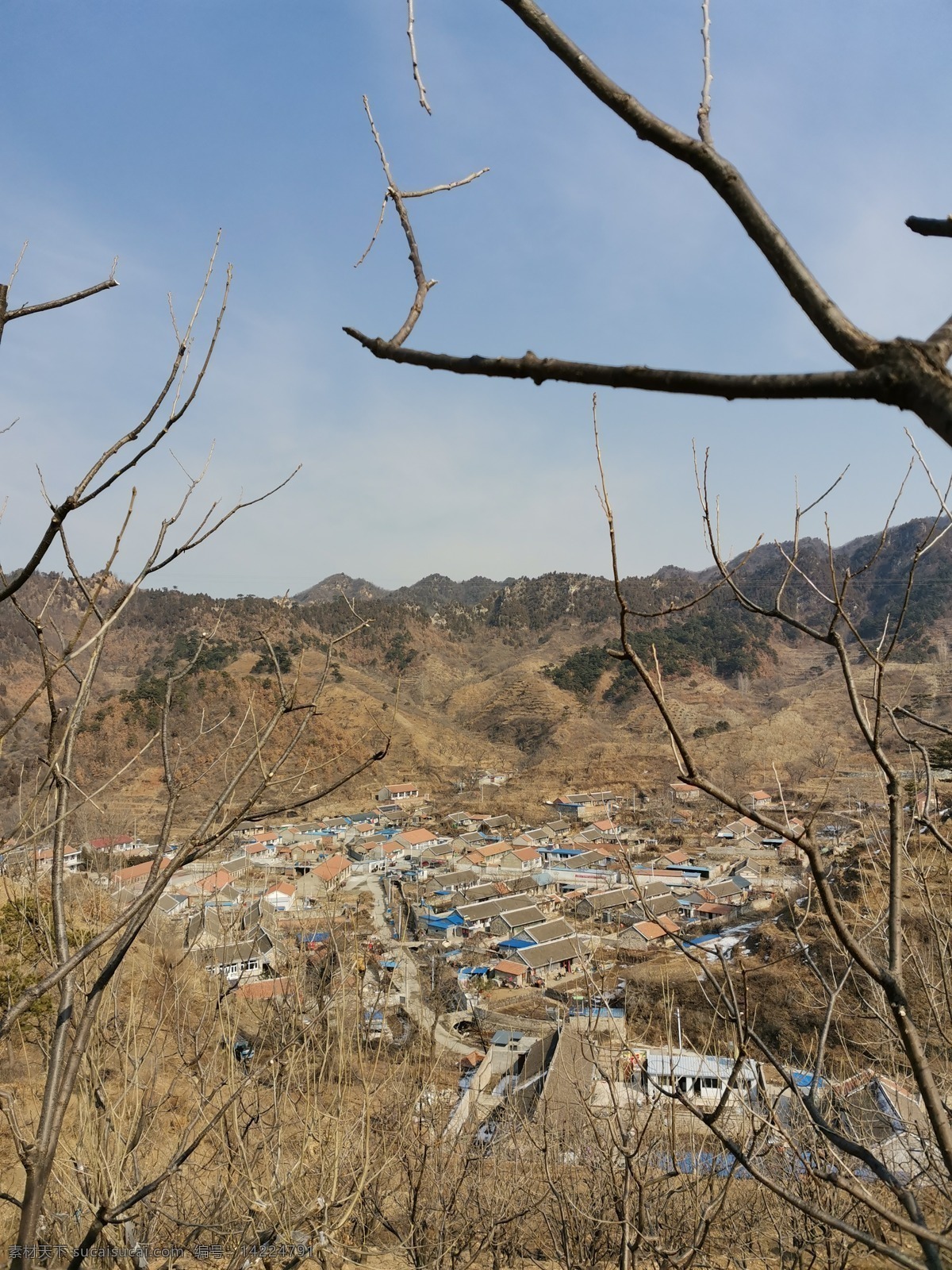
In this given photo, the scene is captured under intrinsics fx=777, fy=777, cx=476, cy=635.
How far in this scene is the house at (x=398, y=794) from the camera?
4216 centimetres

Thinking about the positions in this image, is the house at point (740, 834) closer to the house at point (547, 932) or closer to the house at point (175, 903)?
the house at point (547, 932)

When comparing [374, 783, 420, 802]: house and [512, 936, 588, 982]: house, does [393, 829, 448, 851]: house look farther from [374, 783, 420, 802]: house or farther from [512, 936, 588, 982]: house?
[512, 936, 588, 982]: house

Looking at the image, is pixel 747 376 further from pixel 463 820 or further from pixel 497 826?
pixel 463 820

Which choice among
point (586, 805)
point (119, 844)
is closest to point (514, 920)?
point (586, 805)

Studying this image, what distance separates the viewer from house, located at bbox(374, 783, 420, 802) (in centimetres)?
4216

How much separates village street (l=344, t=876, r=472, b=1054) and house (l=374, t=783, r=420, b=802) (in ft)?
50.8

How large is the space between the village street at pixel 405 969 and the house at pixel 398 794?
15479mm

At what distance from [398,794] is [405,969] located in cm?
3199

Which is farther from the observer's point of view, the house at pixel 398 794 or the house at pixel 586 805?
the house at pixel 398 794

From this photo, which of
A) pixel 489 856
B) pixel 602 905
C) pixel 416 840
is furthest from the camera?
pixel 416 840

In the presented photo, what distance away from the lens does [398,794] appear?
42.5 meters

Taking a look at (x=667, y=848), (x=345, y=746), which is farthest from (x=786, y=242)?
(x=345, y=746)

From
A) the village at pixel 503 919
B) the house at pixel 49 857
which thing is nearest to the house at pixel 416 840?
the village at pixel 503 919

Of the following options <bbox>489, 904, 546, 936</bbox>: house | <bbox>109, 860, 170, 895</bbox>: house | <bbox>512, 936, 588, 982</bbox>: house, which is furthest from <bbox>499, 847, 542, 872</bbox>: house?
<bbox>109, 860, 170, 895</bbox>: house
